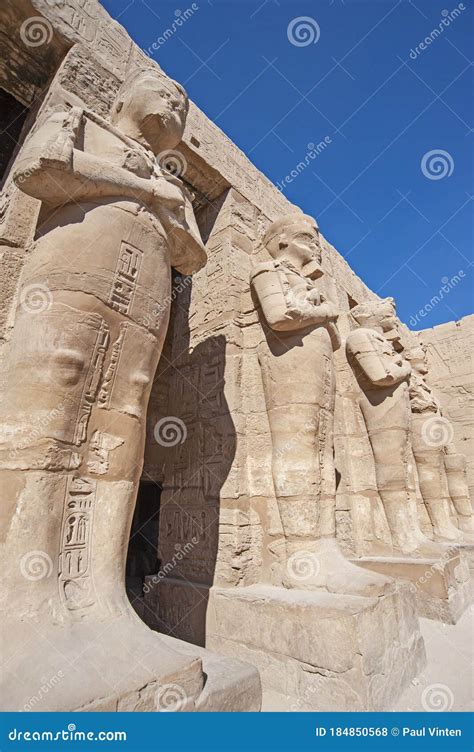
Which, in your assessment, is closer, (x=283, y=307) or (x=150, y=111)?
(x=150, y=111)

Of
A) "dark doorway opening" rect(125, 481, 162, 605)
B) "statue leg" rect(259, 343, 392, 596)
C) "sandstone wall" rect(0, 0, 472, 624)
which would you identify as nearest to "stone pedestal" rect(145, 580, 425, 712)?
"statue leg" rect(259, 343, 392, 596)

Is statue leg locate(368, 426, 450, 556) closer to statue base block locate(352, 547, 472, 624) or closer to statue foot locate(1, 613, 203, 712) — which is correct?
statue base block locate(352, 547, 472, 624)

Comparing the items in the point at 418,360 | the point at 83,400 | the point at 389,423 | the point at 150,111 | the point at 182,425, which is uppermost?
the point at 418,360

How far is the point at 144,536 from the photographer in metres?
6.26

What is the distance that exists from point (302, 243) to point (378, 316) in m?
2.07

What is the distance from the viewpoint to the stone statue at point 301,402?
2904mm

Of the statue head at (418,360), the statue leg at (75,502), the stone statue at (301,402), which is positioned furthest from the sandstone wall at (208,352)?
the statue head at (418,360)

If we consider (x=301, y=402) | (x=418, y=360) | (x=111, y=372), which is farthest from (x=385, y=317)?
(x=111, y=372)

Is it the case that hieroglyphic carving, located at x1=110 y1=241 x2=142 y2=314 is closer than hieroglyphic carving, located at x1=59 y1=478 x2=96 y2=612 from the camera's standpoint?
No

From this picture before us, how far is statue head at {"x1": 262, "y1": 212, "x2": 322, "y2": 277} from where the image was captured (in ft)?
12.0

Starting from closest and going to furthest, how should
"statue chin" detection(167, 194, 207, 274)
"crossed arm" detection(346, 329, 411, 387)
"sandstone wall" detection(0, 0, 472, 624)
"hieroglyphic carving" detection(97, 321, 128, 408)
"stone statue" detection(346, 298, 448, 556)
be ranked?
"hieroglyphic carving" detection(97, 321, 128, 408) → "statue chin" detection(167, 194, 207, 274) → "sandstone wall" detection(0, 0, 472, 624) → "stone statue" detection(346, 298, 448, 556) → "crossed arm" detection(346, 329, 411, 387)

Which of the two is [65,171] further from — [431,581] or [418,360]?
[418,360]

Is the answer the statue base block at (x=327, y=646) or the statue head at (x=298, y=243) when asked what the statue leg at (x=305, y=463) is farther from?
the statue head at (x=298, y=243)

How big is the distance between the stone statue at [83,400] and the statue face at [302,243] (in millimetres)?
1377
